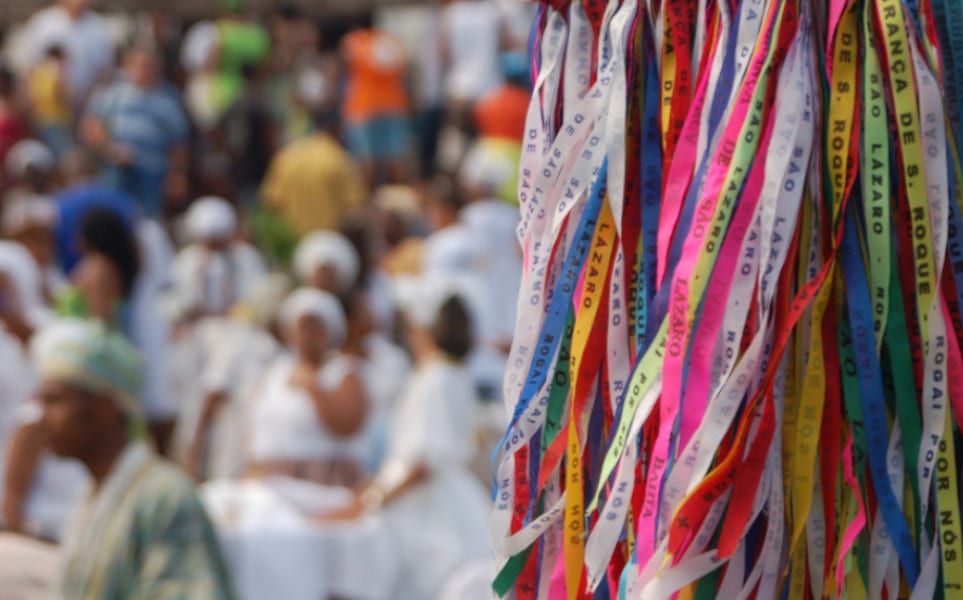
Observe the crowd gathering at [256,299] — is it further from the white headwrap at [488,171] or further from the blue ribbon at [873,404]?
the blue ribbon at [873,404]

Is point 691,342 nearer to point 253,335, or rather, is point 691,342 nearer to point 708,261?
point 708,261

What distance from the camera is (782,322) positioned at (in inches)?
73.8

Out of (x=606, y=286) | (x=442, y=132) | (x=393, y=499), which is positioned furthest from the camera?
(x=442, y=132)

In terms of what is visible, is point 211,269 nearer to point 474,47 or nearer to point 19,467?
point 474,47

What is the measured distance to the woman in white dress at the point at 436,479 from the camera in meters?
6.75

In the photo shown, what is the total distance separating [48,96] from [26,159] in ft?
7.04

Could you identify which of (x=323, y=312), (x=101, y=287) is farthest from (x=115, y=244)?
(x=323, y=312)

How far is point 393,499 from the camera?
22.3 ft

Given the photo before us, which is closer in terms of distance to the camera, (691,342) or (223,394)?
(691,342)

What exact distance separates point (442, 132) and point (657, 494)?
1183cm

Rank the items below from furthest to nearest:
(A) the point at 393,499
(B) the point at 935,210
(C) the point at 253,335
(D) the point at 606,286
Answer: (C) the point at 253,335
(A) the point at 393,499
(D) the point at 606,286
(B) the point at 935,210

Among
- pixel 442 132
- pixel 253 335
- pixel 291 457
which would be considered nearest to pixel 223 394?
pixel 253 335

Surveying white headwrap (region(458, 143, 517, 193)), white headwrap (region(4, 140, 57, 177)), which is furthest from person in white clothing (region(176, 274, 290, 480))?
white headwrap (region(4, 140, 57, 177))

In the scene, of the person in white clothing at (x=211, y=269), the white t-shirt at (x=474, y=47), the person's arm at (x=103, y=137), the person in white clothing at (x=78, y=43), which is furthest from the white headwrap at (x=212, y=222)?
the white t-shirt at (x=474, y=47)
